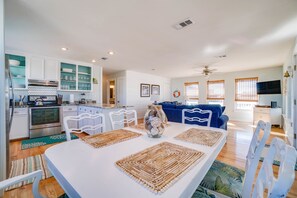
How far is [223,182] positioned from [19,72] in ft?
18.0

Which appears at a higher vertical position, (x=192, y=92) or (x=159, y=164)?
(x=192, y=92)

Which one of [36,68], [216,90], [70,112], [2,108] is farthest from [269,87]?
[36,68]

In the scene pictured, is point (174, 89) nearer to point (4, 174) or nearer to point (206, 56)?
point (206, 56)

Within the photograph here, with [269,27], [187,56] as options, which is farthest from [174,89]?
[269,27]

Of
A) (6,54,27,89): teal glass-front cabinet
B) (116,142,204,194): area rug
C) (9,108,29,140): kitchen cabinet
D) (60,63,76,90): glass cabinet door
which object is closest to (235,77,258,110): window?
(116,142,204,194): area rug

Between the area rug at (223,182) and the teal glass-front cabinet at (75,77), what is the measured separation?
4879 mm

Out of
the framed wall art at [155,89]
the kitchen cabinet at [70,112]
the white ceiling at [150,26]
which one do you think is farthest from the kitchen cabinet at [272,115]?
the kitchen cabinet at [70,112]

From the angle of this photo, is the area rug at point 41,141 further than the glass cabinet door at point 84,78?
No

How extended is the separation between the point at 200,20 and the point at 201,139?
201 cm

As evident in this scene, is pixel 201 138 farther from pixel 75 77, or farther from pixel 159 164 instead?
pixel 75 77

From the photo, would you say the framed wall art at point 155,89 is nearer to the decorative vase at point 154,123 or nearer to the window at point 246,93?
the window at point 246,93

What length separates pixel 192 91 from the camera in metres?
8.30

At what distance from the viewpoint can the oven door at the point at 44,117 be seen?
145 inches

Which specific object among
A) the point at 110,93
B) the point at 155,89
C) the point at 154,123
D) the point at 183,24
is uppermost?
the point at 183,24
